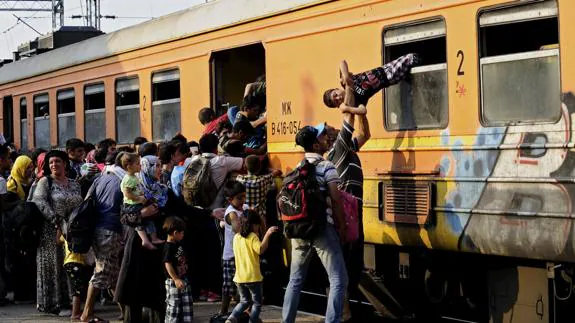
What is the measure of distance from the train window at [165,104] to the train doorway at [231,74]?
88 centimetres

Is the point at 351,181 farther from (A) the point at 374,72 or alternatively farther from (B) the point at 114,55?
(B) the point at 114,55

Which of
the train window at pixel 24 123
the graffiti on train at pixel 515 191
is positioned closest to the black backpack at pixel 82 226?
the graffiti on train at pixel 515 191

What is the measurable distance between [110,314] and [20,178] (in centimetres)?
191

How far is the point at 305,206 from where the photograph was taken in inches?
326

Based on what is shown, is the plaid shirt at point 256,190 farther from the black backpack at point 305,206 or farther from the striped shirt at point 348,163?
the black backpack at point 305,206

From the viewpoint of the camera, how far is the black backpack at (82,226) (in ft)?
31.9

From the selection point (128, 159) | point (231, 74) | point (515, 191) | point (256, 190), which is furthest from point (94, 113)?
point (515, 191)

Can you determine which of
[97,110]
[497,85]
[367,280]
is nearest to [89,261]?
[367,280]

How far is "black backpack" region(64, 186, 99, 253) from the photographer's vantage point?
9.71 m

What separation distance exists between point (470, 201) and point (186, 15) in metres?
A: 5.71

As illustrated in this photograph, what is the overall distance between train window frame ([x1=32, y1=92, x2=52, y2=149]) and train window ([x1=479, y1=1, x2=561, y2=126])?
10.5 metres

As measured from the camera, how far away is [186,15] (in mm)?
13125

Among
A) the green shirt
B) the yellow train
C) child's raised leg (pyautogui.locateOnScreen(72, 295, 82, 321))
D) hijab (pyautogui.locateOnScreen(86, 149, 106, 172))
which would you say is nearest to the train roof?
the yellow train

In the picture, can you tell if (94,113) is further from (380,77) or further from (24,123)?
(380,77)
